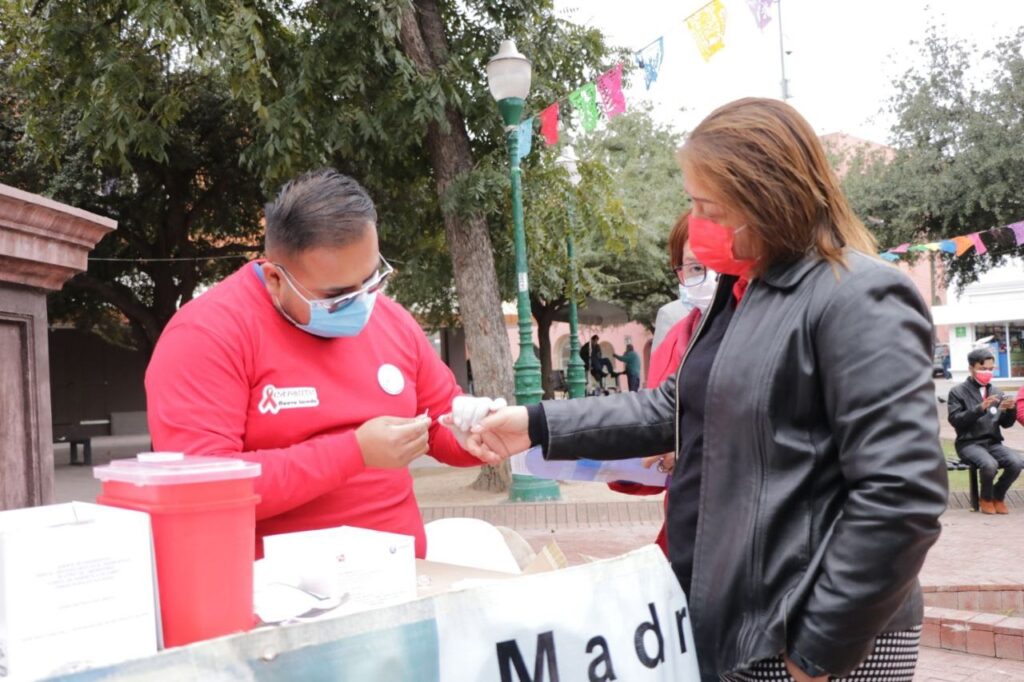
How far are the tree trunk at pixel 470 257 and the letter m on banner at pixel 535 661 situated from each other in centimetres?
853

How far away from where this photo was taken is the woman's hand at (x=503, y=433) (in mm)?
2260

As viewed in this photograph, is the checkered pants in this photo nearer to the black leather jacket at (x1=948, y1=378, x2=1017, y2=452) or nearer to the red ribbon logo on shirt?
the red ribbon logo on shirt

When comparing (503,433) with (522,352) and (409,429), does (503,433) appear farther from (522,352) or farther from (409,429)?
(522,352)

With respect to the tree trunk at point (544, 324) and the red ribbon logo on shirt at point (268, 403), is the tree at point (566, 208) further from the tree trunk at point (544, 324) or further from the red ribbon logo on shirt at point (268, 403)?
the tree trunk at point (544, 324)

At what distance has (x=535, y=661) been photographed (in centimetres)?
175

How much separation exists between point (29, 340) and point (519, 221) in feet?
23.1

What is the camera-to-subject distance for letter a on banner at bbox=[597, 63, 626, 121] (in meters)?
10.4

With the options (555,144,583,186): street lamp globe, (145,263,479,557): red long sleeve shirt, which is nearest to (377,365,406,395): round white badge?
(145,263,479,557): red long sleeve shirt

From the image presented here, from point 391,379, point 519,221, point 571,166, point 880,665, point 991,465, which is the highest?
point 571,166

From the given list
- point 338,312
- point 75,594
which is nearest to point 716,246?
point 338,312

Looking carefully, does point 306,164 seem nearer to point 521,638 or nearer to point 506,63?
point 506,63

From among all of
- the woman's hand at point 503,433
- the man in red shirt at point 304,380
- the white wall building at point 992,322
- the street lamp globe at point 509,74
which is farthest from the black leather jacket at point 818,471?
the white wall building at point 992,322

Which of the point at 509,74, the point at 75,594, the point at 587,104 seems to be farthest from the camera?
the point at 587,104

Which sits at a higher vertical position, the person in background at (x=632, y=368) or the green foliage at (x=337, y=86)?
the green foliage at (x=337, y=86)
